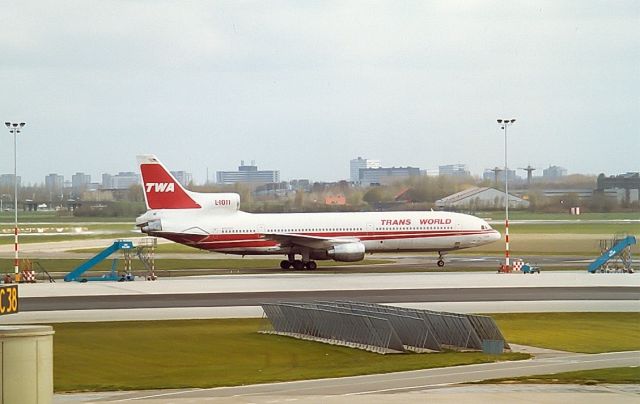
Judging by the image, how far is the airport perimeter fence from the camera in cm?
3800

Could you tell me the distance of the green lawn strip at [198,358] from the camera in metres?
32.6

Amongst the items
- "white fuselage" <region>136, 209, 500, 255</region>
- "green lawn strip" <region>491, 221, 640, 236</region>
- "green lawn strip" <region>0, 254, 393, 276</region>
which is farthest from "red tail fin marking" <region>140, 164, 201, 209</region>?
"green lawn strip" <region>491, 221, 640, 236</region>

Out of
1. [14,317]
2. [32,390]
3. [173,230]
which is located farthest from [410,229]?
[32,390]

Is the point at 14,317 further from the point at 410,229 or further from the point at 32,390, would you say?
the point at 410,229

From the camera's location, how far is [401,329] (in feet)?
129

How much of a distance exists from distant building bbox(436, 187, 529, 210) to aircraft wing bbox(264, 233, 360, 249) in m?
42.6

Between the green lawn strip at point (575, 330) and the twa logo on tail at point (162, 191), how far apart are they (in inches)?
1412

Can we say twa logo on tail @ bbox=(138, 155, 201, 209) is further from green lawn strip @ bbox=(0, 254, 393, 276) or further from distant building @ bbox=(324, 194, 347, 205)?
distant building @ bbox=(324, 194, 347, 205)

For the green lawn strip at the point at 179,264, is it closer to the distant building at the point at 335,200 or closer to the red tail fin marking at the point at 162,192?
the red tail fin marking at the point at 162,192

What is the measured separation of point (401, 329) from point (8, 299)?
20.9 metres

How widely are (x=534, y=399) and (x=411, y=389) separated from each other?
3.42 metres

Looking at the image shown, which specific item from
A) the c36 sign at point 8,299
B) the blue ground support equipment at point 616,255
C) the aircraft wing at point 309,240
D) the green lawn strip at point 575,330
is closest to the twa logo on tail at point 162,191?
the aircraft wing at point 309,240

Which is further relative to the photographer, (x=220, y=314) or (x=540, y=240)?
(x=540, y=240)

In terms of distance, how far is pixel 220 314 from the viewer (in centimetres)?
5084
